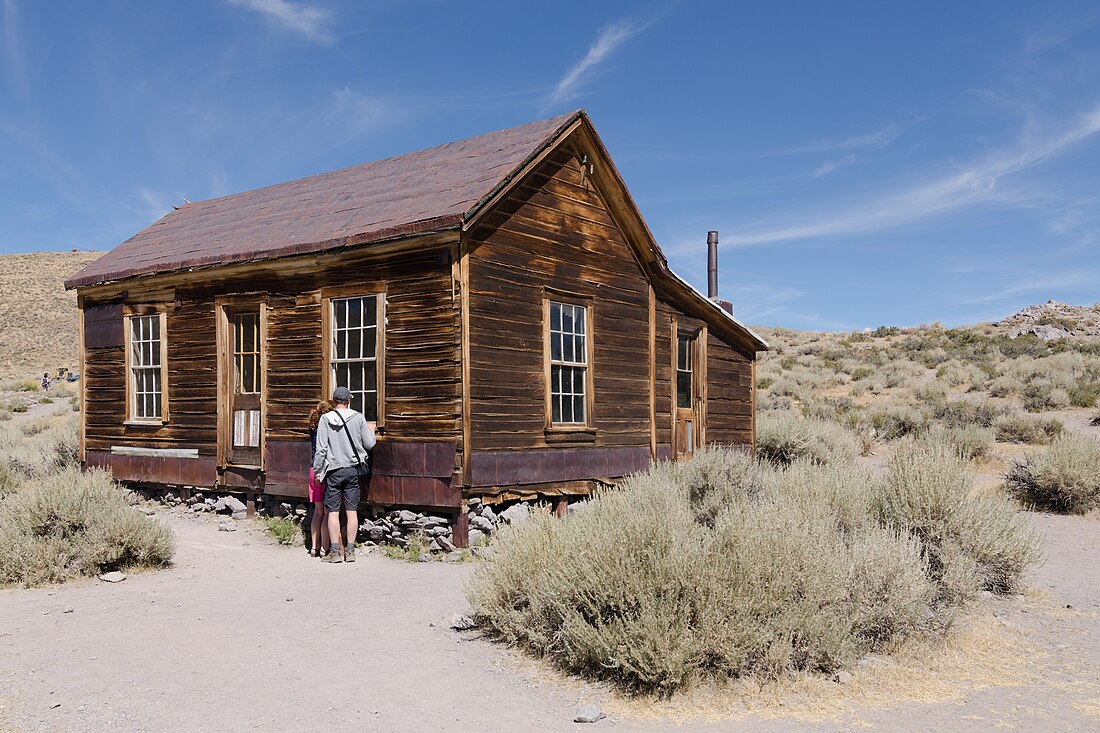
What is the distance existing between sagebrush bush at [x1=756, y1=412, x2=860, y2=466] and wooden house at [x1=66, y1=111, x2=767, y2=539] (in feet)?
9.80

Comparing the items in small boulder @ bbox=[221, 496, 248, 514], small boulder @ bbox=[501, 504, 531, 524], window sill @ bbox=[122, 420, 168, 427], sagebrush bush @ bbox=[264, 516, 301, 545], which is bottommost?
sagebrush bush @ bbox=[264, 516, 301, 545]

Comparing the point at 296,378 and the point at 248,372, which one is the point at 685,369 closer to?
the point at 296,378

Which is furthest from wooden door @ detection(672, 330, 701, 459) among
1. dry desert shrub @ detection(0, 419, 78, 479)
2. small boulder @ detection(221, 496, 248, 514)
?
dry desert shrub @ detection(0, 419, 78, 479)

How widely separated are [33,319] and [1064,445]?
62.3 metres

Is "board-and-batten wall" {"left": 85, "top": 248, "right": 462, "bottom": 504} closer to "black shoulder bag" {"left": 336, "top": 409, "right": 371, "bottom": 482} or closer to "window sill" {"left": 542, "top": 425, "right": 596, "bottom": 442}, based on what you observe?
"black shoulder bag" {"left": 336, "top": 409, "right": 371, "bottom": 482}

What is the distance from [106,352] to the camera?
513 inches

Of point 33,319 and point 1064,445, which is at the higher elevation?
point 33,319

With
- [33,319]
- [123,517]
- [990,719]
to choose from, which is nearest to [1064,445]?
[990,719]

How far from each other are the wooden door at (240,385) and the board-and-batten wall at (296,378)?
243 mm

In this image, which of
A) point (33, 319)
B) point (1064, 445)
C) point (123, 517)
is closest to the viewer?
point (123, 517)

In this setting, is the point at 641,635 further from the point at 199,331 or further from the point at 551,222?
the point at 199,331

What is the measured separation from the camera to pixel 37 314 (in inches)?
2320

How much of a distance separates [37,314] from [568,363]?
59.6 metres

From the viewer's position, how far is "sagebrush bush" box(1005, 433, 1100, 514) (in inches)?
431
